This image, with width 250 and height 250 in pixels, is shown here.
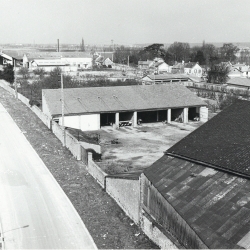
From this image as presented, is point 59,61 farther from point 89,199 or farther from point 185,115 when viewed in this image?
point 89,199

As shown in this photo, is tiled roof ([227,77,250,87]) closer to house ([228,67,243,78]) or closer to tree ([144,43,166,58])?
house ([228,67,243,78])

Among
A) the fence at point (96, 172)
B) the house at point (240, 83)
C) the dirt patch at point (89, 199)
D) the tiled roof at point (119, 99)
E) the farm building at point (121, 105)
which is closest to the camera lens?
the dirt patch at point (89, 199)

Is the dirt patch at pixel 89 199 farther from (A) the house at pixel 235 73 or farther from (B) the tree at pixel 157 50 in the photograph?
(B) the tree at pixel 157 50

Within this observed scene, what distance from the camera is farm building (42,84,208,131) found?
39.2 metres

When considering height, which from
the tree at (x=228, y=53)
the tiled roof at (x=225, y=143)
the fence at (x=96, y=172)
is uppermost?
the tree at (x=228, y=53)

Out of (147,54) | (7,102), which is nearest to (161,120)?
(7,102)

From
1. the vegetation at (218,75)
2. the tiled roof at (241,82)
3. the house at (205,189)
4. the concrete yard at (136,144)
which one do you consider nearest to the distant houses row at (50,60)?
the vegetation at (218,75)

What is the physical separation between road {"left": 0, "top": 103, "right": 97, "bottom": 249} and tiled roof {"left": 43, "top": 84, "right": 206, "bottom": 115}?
13076mm

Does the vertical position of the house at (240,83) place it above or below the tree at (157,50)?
below

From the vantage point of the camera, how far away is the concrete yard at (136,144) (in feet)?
91.5

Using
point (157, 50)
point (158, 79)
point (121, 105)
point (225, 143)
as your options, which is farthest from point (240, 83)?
point (157, 50)

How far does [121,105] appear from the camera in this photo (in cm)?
4144

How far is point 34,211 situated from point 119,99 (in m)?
25.2

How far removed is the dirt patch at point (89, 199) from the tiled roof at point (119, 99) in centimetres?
566
